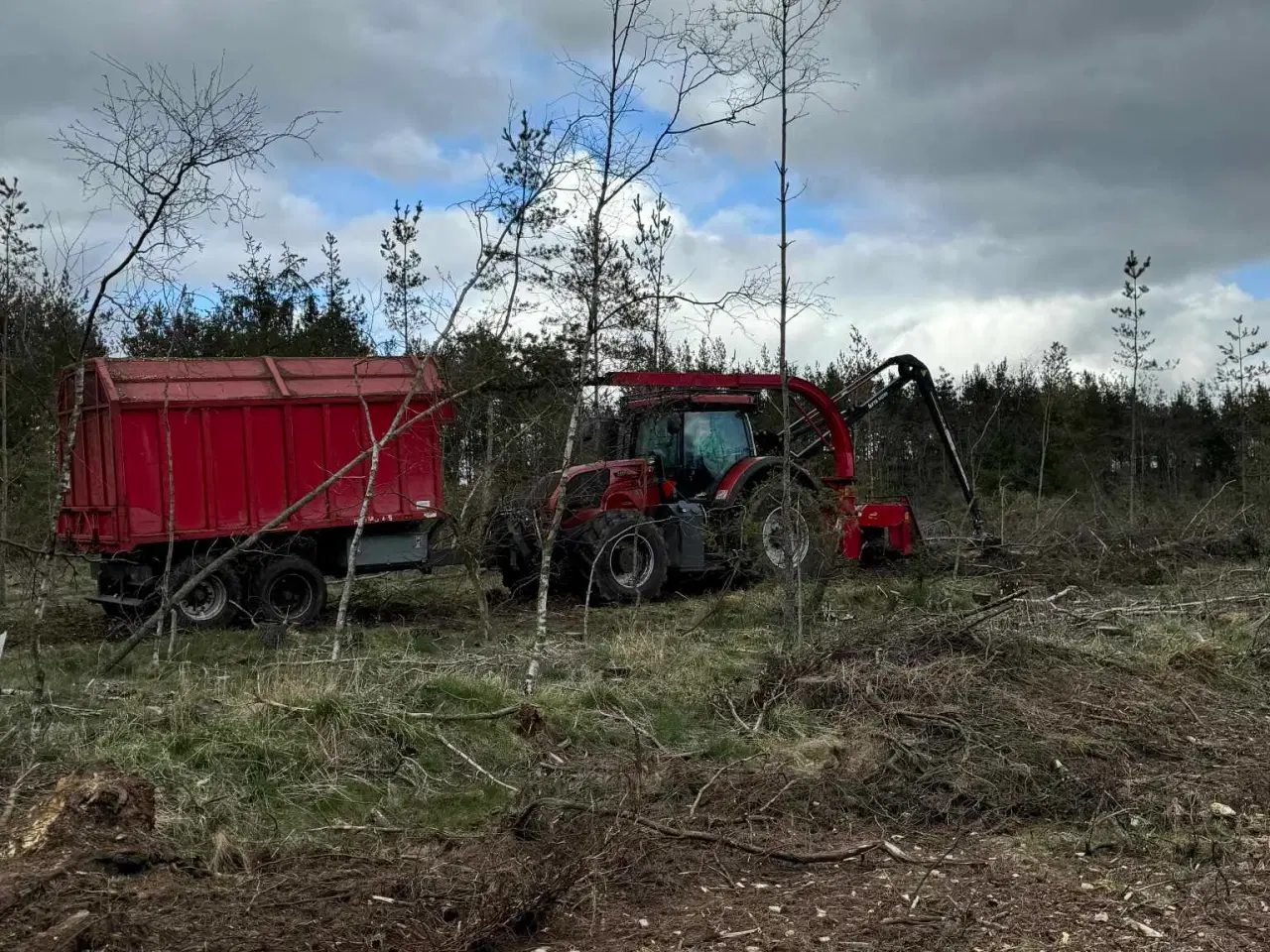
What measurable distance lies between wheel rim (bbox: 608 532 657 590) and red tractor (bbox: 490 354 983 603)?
0.01 m

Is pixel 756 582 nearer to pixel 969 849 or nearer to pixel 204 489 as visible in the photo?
pixel 204 489

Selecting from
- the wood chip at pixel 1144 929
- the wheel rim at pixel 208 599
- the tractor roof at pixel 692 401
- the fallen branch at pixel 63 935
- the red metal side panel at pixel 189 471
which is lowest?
the wood chip at pixel 1144 929

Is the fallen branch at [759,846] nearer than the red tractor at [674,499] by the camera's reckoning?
Yes

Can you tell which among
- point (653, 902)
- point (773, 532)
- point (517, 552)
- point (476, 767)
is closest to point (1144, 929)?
point (653, 902)

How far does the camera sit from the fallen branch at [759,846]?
184 inches

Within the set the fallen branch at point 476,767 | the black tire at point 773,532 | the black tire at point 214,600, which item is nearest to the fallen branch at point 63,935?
the fallen branch at point 476,767

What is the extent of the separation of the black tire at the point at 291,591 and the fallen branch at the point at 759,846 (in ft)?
22.9

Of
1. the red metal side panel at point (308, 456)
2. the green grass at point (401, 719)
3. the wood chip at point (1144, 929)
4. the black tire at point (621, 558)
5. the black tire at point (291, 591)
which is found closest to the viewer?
the wood chip at point (1144, 929)

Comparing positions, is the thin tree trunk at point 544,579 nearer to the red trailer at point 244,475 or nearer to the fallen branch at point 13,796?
the red trailer at point 244,475

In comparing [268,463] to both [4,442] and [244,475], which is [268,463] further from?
[4,442]

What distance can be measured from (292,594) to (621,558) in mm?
3449

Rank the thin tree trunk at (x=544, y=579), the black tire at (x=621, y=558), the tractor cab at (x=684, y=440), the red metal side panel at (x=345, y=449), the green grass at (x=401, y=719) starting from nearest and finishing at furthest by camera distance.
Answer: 1. the green grass at (x=401, y=719)
2. the thin tree trunk at (x=544, y=579)
3. the red metal side panel at (x=345, y=449)
4. the black tire at (x=621, y=558)
5. the tractor cab at (x=684, y=440)

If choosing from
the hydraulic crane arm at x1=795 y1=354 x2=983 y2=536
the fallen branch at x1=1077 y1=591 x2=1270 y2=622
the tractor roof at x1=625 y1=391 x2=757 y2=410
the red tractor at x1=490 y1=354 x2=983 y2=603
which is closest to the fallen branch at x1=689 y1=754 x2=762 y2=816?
the fallen branch at x1=1077 y1=591 x2=1270 y2=622

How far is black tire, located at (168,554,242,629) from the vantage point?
10.9m
